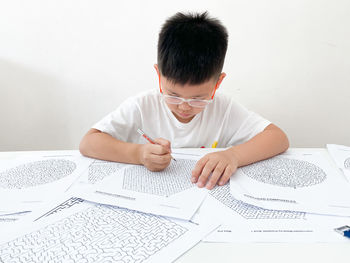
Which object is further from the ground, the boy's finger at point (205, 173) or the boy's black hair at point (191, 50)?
the boy's black hair at point (191, 50)

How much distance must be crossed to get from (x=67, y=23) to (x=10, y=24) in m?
0.29

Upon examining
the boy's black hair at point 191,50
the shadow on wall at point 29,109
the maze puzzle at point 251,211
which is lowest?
the shadow on wall at point 29,109

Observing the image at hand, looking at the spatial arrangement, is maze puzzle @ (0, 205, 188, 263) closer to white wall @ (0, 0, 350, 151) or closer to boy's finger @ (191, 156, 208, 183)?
boy's finger @ (191, 156, 208, 183)

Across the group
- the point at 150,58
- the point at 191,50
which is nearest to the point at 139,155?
the point at 191,50

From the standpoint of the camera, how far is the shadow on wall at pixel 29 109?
1382 mm

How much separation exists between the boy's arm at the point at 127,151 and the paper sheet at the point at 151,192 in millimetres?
26

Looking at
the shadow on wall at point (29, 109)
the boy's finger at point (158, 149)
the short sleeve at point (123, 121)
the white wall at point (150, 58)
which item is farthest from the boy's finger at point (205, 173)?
the shadow on wall at point (29, 109)

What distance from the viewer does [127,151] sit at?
0.65 meters

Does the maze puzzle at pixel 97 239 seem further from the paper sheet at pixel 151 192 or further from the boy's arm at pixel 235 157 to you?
the boy's arm at pixel 235 157

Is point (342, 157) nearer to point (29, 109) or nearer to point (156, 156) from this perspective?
point (156, 156)

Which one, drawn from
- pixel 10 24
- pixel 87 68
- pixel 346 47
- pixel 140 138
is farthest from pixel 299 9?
pixel 10 24

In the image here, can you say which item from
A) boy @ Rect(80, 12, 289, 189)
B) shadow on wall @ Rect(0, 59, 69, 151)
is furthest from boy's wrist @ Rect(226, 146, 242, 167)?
shadow on wall @ Rect(0, 59, 69, 151)

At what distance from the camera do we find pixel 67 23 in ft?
4.26

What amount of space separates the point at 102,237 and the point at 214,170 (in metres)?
0.27
